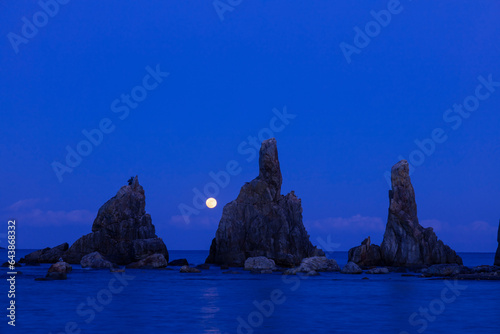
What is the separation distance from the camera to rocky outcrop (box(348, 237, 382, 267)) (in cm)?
11662

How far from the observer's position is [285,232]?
127 meters

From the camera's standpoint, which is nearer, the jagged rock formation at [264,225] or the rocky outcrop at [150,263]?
the rocky outcrop at [150,263]

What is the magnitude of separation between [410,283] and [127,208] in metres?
70.7

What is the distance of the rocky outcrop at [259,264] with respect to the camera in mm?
110125

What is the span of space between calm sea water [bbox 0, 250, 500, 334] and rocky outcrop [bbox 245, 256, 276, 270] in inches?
1067

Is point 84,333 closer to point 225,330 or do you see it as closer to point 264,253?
point 225,330

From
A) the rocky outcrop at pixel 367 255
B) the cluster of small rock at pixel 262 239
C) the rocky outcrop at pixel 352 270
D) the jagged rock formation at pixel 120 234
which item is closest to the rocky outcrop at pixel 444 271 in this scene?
the cluster of small rock at pixel 262 239

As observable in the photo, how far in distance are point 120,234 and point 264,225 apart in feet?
98.2

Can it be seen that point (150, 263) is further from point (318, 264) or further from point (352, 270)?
point (352, 270)

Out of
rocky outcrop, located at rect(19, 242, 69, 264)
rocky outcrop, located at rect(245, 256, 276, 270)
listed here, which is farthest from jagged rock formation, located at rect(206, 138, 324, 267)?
rocky outcrop, located at rect(19, 242, 69, 264)

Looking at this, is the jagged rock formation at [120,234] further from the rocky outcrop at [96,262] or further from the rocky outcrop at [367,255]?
the rocky outcrop at [367,255]

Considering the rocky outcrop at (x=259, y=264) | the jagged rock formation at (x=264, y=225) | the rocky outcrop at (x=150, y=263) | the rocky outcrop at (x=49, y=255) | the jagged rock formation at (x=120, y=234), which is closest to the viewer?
the rocky outcrop at (x=259, y=264)

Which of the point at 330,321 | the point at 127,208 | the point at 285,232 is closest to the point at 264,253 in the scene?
the point at 285,232

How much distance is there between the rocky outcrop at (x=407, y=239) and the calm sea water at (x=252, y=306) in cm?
3237
